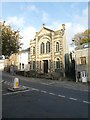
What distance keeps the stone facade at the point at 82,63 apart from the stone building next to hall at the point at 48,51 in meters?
5.70

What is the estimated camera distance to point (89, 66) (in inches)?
1332

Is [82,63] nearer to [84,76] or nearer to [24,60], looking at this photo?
[84,76]

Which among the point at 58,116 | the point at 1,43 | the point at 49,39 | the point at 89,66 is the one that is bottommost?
the point at 58,116

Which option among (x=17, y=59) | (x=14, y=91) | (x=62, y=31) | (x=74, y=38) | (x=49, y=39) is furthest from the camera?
(x=74, y=38)

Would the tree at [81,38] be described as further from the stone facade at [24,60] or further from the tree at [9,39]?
the tree at [9,39]

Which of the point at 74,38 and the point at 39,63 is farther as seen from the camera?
the point at 74,38

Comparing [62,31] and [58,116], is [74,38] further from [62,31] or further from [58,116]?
[58,116]

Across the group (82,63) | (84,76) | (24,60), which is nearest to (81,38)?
(24,60)

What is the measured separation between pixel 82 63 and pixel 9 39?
1549cm

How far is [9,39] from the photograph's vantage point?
23.5m

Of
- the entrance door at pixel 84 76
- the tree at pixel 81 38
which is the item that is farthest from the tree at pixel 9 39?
the tree at pixel 81 38

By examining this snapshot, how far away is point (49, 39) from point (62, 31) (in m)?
3.96

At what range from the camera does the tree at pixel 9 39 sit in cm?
2272

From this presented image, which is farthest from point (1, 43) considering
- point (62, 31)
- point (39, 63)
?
point (39, 63)
